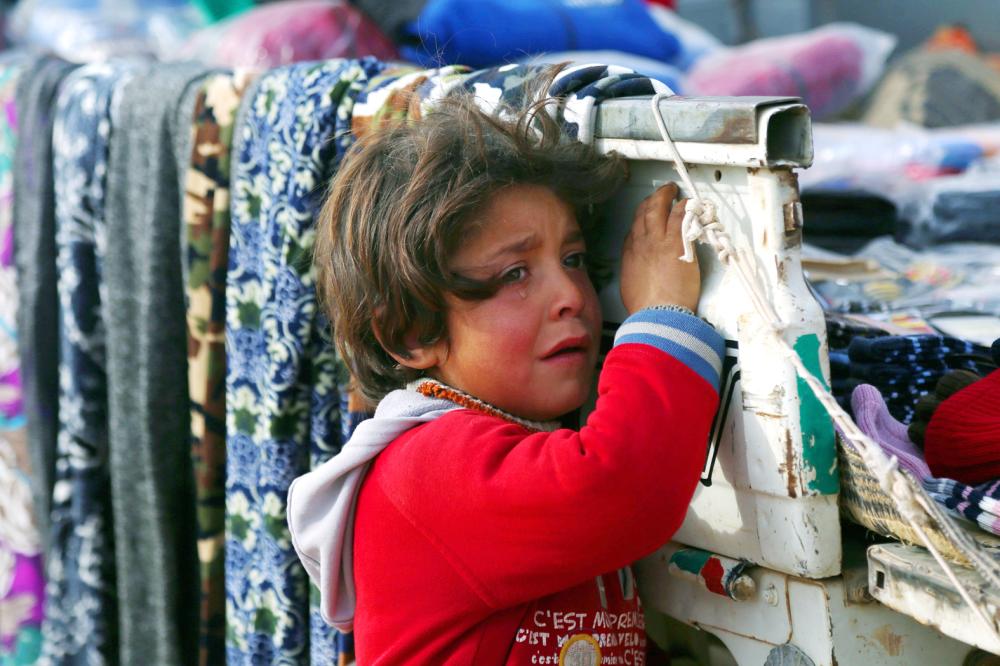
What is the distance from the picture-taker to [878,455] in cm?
90

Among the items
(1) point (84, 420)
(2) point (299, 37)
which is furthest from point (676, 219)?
(2) point (299, 37)

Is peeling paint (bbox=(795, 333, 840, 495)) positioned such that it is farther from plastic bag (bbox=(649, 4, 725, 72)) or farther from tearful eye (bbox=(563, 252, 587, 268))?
plastic bag (bbox=(649, 4, 725, 72))

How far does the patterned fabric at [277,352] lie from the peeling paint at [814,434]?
0.64 m

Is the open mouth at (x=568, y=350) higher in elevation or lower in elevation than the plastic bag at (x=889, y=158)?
higher

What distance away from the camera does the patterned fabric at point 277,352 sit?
4.62 feet

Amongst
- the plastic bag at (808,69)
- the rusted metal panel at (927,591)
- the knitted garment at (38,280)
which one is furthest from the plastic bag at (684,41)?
the rusted metal panel at (927,591)

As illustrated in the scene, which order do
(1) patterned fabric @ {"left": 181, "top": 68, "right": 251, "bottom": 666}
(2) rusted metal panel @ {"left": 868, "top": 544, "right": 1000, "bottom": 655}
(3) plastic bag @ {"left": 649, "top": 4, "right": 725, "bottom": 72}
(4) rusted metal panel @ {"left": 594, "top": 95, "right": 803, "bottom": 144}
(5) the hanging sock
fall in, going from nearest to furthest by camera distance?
(2) rusted metal panel @ {"left": 868, "top": 544, "right": 1000, "bottom": 655} < (4) rusted metal panel @ {"left": 594, "top": 95, "right": 803, "bottom": 144} < (5) the hanging sock < (1) patterned fabric @ {"left": 181, "top": 68, "right": 251, "bottom": 666} < (3) plastic bag @ {"left": 649, "top": 4, "right": 725, "bottom": 72}

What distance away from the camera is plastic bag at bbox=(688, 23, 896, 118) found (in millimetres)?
3367

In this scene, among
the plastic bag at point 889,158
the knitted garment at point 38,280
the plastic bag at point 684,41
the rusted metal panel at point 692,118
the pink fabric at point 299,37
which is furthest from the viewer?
the plastic bag at point 684,41

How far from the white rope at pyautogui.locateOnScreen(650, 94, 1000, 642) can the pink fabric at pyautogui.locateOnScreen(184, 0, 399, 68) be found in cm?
214

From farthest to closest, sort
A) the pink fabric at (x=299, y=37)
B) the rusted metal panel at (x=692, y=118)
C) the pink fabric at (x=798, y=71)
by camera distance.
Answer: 1. the pink fabric at (x=798, y=71)
2. the pink fabric at (x=299, y=37)
3. the rusted metal panel at (x=692, y=118)

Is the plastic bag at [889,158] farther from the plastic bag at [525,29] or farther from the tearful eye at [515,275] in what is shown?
the tearful eye at [515,275]

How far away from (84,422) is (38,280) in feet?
0.90

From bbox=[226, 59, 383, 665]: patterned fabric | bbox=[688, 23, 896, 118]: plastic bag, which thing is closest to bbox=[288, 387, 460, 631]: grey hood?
bbox=[226, 59, 383, 665]: patterned fabric
